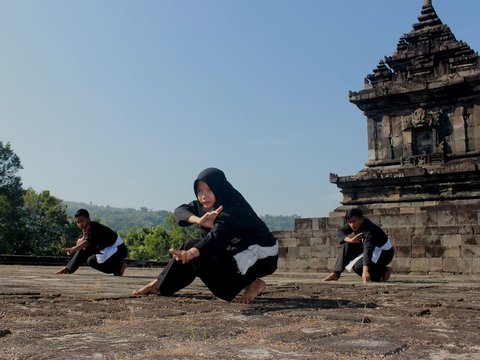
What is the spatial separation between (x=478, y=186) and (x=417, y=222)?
4194mm

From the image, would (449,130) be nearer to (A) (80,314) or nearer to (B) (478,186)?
(B) (478,186)

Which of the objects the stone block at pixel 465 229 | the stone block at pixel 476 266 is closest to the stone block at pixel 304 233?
the stone block at pixel 465 229

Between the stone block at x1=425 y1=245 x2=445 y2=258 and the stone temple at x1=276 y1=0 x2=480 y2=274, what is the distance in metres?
0.55

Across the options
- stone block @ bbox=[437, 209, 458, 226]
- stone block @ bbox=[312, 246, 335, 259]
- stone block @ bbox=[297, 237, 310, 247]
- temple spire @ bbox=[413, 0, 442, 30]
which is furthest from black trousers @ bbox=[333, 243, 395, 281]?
temple spire @ bbox=[413, 0, 442, 30]

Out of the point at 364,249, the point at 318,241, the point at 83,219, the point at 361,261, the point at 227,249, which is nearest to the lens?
the point at 227,249

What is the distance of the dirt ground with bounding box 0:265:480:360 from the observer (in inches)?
95.8

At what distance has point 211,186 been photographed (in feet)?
15.8

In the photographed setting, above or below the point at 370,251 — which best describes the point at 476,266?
below

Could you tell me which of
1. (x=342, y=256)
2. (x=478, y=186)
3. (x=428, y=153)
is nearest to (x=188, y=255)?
(x=342, y=256)

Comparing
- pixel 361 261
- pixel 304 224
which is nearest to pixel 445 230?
pixel 304 224

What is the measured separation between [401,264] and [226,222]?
976cm

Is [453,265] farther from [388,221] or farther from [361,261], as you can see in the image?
[361,261]

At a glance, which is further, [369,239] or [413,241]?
[413,241]

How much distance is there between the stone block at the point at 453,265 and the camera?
41.0 feet
